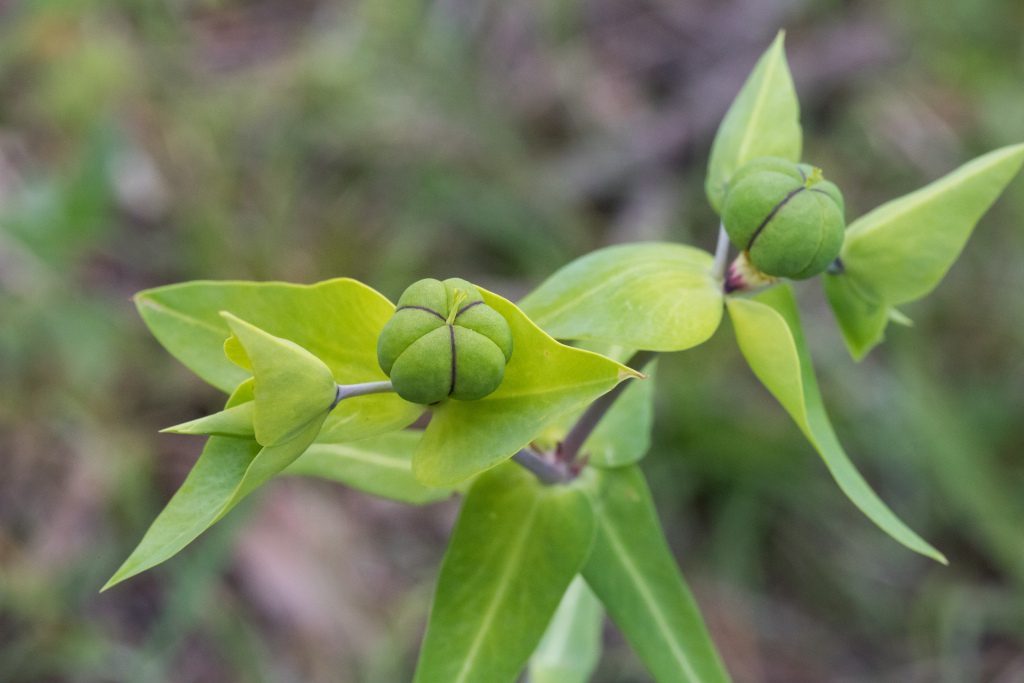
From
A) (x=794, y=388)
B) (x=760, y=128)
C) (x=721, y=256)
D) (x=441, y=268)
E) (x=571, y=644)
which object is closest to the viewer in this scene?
(x=794, y=388)

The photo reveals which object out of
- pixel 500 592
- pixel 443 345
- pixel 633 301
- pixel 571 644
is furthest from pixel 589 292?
pixel 571 644

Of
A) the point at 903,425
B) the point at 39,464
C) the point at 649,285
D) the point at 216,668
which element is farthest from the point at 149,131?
the point at 903,425

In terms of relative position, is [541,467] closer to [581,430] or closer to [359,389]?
[581,430]

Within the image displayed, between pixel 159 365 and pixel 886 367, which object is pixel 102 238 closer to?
pixel 159 365

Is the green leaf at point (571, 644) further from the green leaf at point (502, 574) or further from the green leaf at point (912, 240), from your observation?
the green leaf at point (912, 240)

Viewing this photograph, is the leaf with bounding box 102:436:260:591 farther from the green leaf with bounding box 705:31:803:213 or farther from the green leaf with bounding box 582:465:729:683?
the green leaf with bounding box 705:31:803:213
